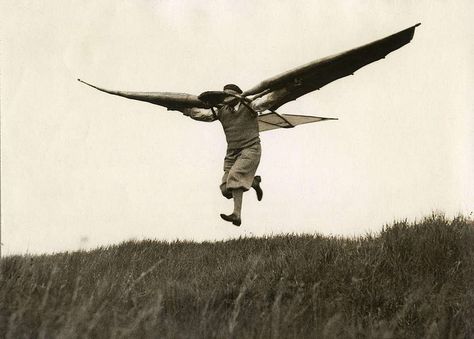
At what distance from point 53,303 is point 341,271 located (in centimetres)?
220

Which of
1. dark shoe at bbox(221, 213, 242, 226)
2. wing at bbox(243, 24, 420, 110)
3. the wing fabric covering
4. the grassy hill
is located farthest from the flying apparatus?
the grassy hill

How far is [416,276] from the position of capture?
395 centimetres

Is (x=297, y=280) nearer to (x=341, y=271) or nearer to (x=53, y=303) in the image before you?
(x=341, y=271)

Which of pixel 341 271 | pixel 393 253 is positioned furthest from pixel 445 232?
pixel 341 271

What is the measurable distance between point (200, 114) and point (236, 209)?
1.38 m

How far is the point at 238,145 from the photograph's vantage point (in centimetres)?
612

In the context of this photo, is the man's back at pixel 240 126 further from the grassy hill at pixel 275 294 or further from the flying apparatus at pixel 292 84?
the grassy hill at pixel 275 294

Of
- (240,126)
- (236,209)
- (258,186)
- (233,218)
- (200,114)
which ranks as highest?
(200,114)

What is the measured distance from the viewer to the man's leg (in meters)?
5.67

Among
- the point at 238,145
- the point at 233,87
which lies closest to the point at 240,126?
the point at 238,145

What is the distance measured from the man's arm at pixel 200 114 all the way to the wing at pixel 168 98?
80 millimetres

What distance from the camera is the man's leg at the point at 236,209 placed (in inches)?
223

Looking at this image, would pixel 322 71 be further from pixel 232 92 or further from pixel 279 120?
pixel 279 120

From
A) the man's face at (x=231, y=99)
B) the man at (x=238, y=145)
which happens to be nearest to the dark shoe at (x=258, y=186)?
the man at (x=238, y=145)
